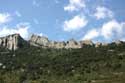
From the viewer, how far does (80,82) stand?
164 metres

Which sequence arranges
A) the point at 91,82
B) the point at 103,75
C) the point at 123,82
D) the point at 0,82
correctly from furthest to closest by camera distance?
1. the point at 103,75
2. the point at 91,82
3. the point at 123,82
4. the point at 0,82

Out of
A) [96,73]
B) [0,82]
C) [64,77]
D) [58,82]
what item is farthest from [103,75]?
[0,82]

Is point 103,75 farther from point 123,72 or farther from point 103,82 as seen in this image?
point 103,82

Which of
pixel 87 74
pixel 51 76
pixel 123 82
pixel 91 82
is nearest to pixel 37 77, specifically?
pixel 51 76

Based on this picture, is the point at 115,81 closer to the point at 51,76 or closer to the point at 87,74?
the point at 87,74

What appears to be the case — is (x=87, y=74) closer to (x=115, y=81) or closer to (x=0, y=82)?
(x=115, y=81)

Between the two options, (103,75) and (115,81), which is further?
(103,75)

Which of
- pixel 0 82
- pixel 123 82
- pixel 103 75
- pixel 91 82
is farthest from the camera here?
pixel 103 75

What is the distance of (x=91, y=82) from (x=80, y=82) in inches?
266

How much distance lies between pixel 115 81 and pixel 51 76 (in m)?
52.1

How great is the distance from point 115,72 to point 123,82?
51329 millimetres

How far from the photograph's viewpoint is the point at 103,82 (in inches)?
6053

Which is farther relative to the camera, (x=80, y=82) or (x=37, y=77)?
(x=37, y=77)

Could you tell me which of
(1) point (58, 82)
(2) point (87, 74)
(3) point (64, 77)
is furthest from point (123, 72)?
(1) point (58, 82)
